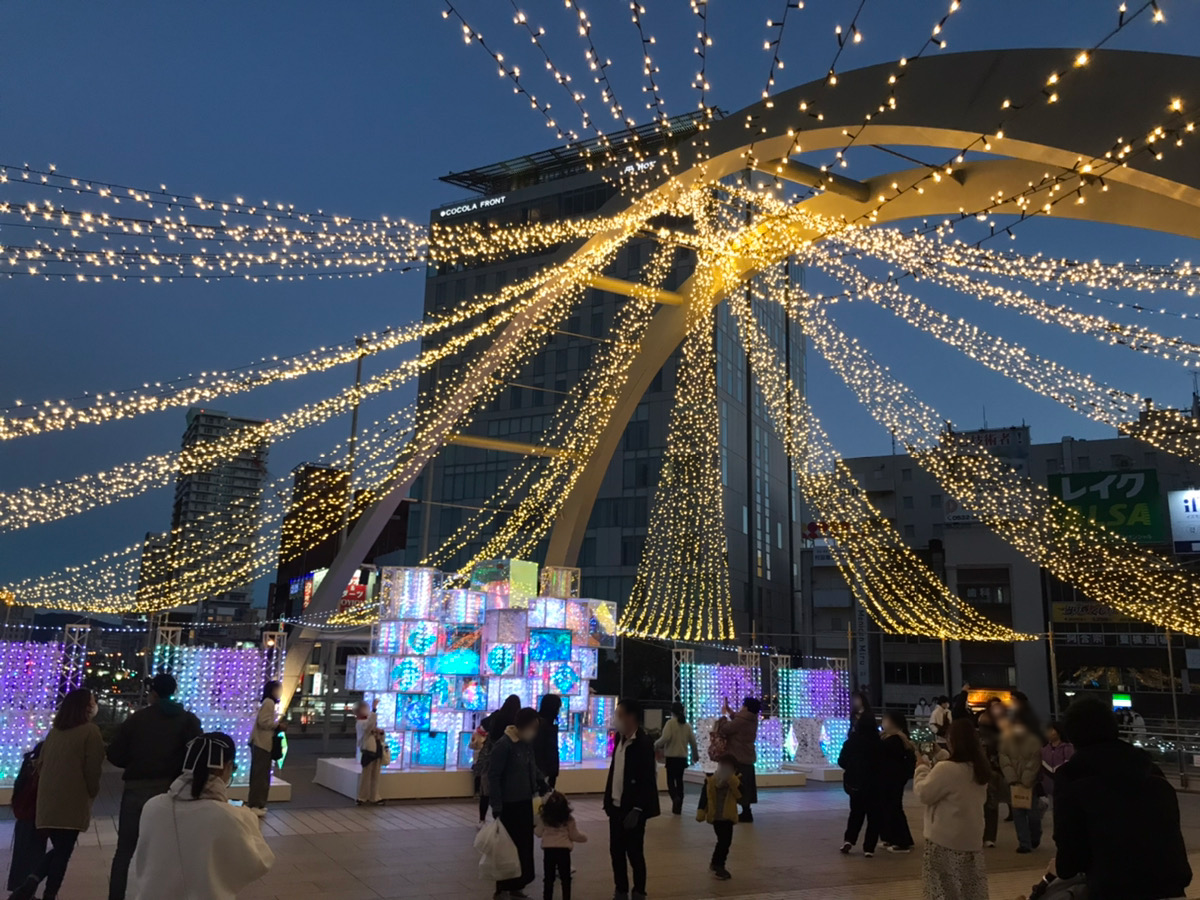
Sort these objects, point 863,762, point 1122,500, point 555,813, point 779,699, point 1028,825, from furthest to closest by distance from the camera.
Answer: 1. point 1122,500
2. point 779,699
3. point 1028,825
4. point 863,762
5. point 555,813

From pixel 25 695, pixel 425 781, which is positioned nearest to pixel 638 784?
pixel 425 781

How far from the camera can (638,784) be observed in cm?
579

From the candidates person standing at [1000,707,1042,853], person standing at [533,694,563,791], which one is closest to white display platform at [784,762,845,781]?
person standing at [1000,707,1042,853]

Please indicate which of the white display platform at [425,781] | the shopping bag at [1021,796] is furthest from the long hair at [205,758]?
the white display platform at [425,781]

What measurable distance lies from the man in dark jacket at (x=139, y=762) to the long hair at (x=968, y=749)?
13.7ft

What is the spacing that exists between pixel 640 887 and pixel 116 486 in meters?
9.56

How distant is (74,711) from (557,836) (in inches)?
112

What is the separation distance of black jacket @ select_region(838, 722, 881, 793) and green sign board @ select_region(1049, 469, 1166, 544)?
901 inches

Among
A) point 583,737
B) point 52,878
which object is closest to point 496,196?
point 583,737

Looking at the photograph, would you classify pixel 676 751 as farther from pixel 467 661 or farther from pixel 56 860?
pixel 56 860

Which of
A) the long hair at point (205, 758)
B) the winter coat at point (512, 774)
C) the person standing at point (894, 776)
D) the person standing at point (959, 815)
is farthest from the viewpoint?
the person standing at point (894, 776)

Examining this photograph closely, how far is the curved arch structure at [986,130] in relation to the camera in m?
7.64

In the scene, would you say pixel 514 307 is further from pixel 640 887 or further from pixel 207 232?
pixel 640 887

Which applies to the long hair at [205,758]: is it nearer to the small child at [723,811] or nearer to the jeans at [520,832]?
the jeans at [520,832]
